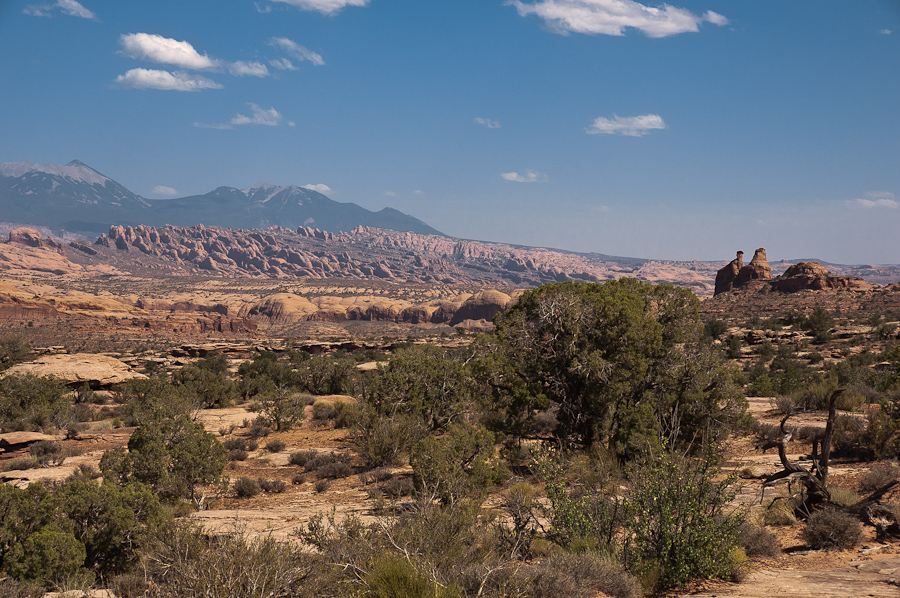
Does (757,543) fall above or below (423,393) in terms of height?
above

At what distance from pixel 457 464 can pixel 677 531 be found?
17.9ft

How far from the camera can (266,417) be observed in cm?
2341

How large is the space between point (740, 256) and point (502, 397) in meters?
86.8

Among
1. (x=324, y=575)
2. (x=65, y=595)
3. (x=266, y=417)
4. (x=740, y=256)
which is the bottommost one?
(x=266, y=417)

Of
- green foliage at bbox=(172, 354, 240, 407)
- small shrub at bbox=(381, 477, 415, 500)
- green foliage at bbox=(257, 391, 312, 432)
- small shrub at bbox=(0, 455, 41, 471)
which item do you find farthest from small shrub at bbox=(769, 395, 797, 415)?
green foliage at bbox=(172, 354, 240, 407)

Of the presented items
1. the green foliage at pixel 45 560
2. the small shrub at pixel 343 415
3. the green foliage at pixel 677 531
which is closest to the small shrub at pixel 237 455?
the small shrub at pixel 343 415

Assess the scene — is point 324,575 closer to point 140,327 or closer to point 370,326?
point 140,327

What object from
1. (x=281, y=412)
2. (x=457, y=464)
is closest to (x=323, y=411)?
(x=281, y=412)

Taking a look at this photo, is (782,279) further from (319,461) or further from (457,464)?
(457,464)

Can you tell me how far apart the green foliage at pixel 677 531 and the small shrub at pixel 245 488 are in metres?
10.4

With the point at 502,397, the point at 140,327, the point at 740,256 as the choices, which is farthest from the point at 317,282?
the point at 502,397

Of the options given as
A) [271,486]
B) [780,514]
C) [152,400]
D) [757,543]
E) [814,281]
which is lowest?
[152,400]

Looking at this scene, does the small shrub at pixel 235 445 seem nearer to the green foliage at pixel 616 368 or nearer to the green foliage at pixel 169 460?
the green foliage at pixel 169 460

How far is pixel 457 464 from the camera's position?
11109 millimetres
